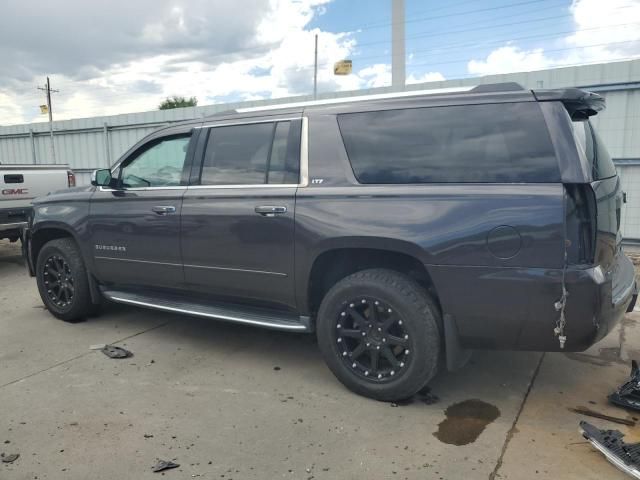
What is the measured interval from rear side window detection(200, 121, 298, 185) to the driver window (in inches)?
12.8

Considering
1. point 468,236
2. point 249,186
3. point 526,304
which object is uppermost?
point 249,186

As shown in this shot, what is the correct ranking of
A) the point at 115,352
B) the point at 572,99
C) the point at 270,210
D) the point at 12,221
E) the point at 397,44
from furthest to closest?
the point at 397,44 → the point at 12,221 → the point at 115,352 → the point at 270,210 → the point at 572,99

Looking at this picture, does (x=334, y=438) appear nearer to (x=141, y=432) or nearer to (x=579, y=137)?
(x=141, y=432)

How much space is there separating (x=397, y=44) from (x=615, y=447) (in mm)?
14841

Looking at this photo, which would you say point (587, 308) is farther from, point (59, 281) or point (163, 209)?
point (59, 281)

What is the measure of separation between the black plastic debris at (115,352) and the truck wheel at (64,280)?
0.81m

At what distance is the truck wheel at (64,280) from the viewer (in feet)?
16.3

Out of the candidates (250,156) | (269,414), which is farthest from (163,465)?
(250,156)

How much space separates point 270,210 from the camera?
362 centimetres

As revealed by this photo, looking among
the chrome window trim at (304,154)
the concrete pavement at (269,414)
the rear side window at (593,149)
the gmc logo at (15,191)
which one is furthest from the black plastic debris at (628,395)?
the gmc logo at (15,191)

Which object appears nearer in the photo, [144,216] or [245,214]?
[245,214]

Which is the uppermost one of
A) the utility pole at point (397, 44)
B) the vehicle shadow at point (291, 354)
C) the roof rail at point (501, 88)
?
the utility pole at point (397, 44)

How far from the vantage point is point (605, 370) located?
3.88m

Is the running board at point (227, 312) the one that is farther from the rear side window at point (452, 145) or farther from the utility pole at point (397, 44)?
the utility pole at point (397, 44)
